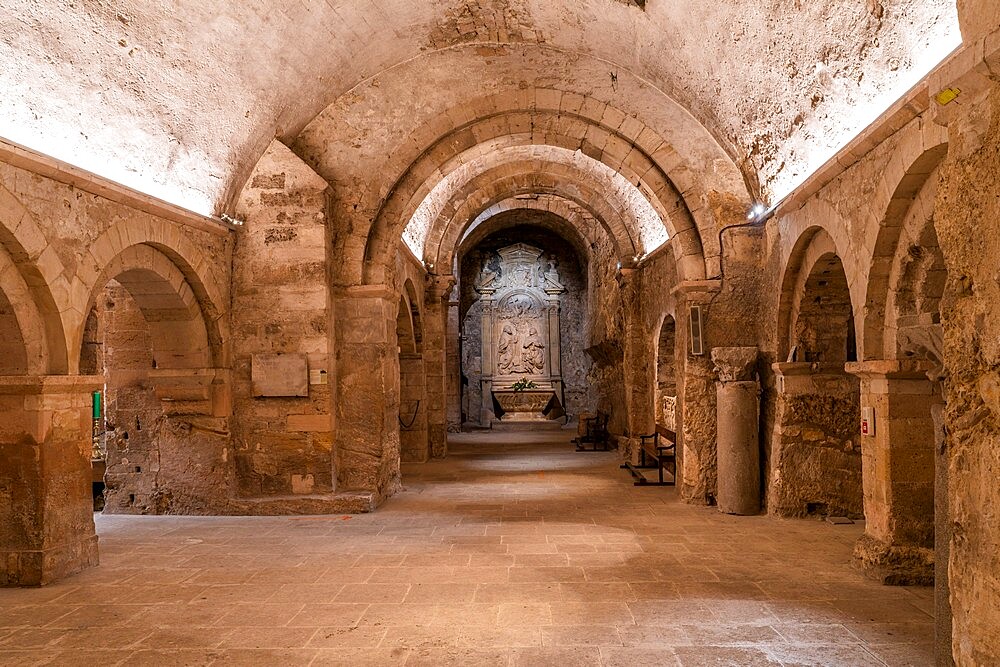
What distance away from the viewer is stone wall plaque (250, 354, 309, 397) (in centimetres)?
723

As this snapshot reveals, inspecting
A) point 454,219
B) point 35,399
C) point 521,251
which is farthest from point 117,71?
point 521,251

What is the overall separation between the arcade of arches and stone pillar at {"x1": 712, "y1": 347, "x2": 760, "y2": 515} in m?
0.04

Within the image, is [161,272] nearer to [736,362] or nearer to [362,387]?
[362,387]

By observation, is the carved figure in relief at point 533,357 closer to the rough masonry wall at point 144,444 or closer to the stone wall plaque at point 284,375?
the stone wall plaque at point 284,375

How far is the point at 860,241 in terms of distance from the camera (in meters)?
4.91

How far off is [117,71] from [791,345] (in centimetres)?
632

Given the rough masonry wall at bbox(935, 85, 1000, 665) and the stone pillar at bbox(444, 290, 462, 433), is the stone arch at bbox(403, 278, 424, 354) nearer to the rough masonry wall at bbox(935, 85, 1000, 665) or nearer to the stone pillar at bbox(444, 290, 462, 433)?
the stone pillar at bbox(444, 290, 462, 433)

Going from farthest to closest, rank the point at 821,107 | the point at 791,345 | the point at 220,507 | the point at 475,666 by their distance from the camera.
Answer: the point at 220,507
the point at 791,345
the point at 821,107
the point at 475,666

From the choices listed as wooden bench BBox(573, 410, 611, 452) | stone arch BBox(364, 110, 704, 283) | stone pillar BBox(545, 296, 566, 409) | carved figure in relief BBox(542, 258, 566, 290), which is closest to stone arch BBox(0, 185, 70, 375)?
stone arch BBox(364, 110, 704, 283)

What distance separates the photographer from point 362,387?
7.66 m

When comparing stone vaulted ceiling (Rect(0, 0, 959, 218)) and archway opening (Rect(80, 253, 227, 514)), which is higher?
stone vaulted ceiling (Rect(0, 0, 959, 218))

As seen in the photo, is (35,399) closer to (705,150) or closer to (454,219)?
(705,150)

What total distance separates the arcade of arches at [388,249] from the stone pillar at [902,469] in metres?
0.02

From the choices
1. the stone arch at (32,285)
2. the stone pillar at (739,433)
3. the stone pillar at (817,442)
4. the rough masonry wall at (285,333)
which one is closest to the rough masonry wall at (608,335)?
the stone pillar at (739,433)
